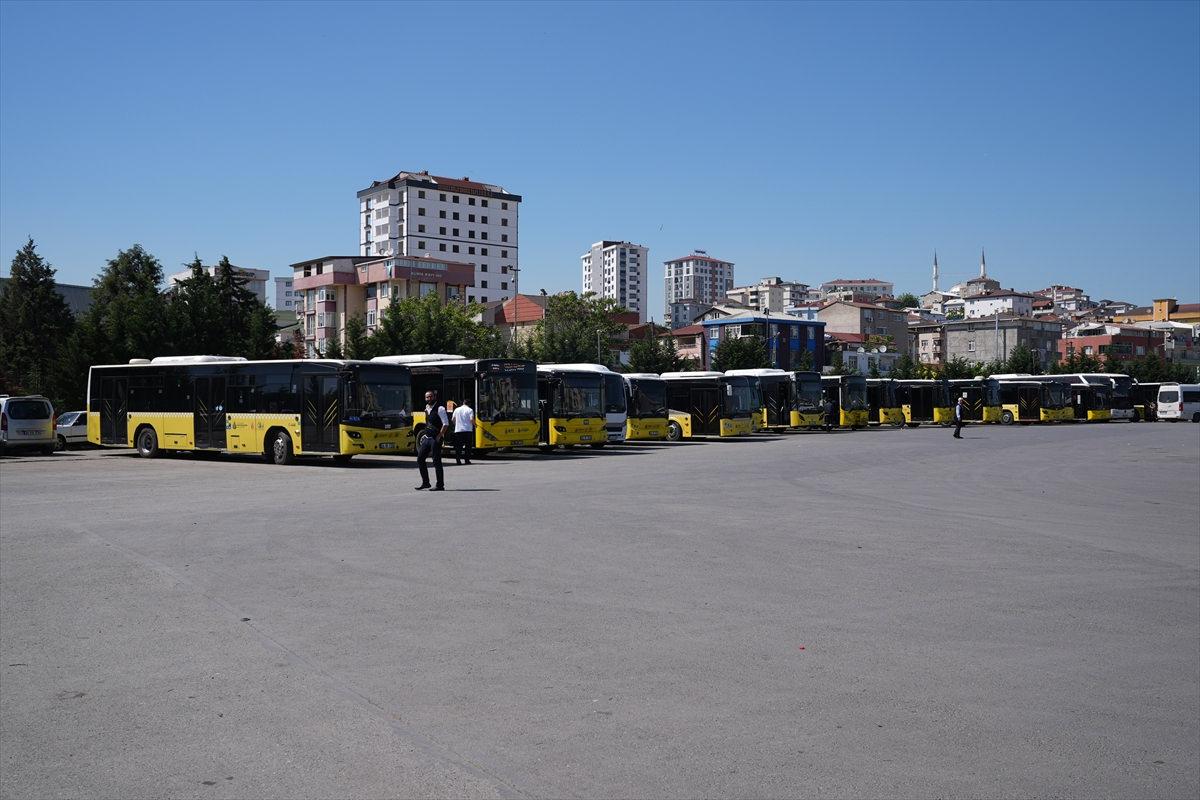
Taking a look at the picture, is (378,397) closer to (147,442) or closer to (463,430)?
(463,430)

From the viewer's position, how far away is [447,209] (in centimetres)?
14488

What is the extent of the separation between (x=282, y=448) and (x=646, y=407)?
53.8 feet

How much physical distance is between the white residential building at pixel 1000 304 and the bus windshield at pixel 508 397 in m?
150

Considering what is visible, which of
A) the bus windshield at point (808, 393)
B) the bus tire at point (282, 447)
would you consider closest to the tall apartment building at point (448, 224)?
the bus windshield at point (808, 393)

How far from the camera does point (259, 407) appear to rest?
28.6 meters

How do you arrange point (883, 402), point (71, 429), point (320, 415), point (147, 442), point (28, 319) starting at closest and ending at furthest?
1. point (320, 415)
2. point (147, 442)
3. point (71, 429)
4. point (883, 402)
5. point (28, 319)

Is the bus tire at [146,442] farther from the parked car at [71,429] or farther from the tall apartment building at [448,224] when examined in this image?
the tall apartment building at [448,224]

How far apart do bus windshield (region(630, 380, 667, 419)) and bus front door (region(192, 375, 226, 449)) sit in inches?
643

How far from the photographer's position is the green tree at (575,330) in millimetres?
76750

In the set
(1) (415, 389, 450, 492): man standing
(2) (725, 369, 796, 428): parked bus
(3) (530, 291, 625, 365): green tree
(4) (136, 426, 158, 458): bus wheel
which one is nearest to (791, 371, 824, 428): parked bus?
(2) (725, 369, 796, 428): parked bus

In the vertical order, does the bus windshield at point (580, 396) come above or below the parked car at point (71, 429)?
above

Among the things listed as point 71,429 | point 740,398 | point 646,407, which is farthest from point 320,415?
point 740,398

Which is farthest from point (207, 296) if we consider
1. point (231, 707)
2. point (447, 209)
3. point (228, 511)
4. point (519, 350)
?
point (447, 209)

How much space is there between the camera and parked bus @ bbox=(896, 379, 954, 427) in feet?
211
